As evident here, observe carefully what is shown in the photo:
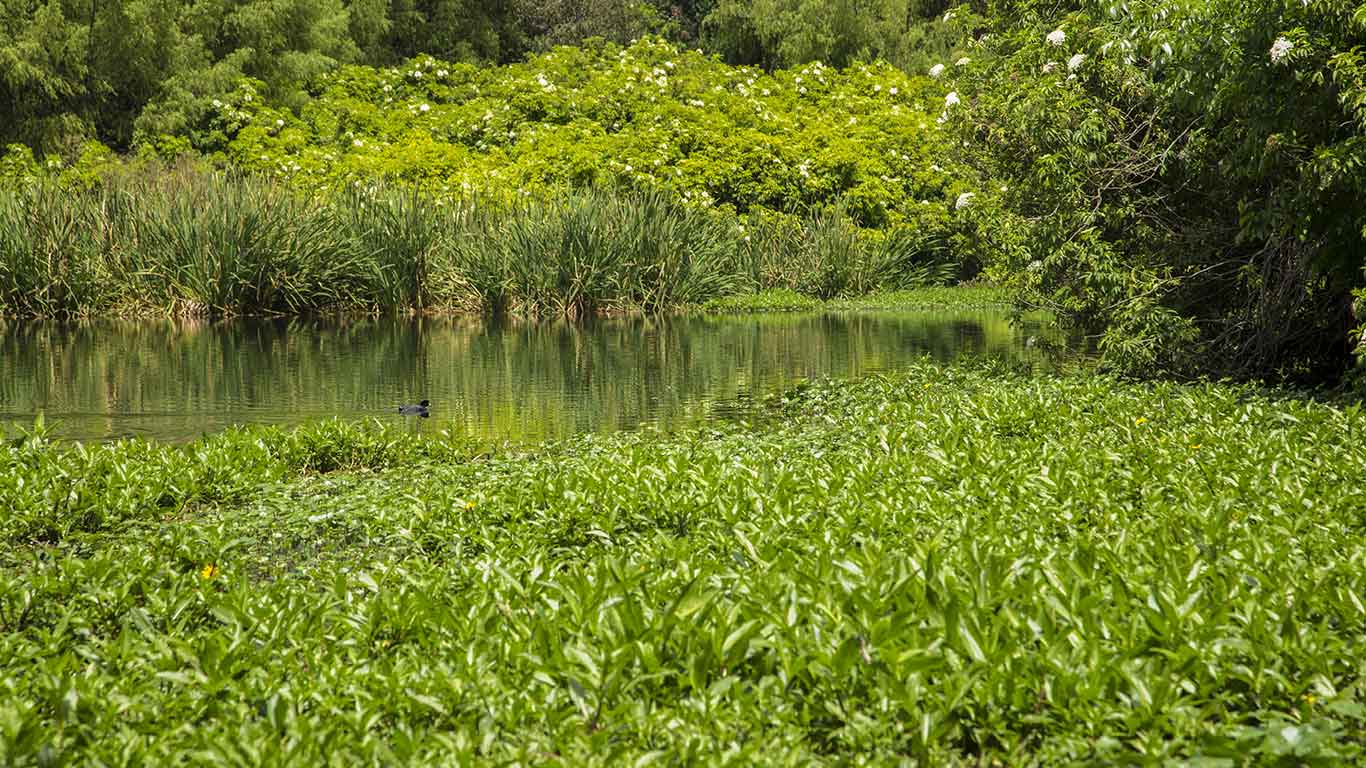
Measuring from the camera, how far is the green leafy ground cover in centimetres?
284

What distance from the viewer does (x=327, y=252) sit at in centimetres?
2088

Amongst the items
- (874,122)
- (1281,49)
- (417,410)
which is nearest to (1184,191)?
(1281,49)

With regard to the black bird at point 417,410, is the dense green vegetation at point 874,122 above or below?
above

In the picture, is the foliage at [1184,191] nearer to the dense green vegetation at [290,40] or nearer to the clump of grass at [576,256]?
the clump of grass at [576,256]

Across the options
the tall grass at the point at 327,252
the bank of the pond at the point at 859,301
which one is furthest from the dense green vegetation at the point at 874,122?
the bank of the pond at the point at 859,301

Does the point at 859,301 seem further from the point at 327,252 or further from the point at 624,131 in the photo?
the point at 327,252

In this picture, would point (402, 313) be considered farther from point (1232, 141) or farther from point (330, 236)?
point (1232, 141)

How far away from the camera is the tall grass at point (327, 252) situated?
1948 centimetres

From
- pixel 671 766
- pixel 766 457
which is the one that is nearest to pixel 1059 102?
pixel 766 457

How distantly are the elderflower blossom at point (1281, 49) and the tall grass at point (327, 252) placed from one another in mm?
14476

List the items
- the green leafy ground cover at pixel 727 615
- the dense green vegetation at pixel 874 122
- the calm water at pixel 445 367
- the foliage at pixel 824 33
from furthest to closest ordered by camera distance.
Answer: the foliage at pixel 824 33, the calm water at pixel 445 367, the dense green vegetation at pixel 874 122, the green leafy ground cover at pixel 727 615

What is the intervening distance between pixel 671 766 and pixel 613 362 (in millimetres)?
11373

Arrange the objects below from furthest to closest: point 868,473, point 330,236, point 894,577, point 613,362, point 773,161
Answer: point 773,161, point 330,236, point 613,362, point 868,473, point 894,577

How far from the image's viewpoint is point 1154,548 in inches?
156
